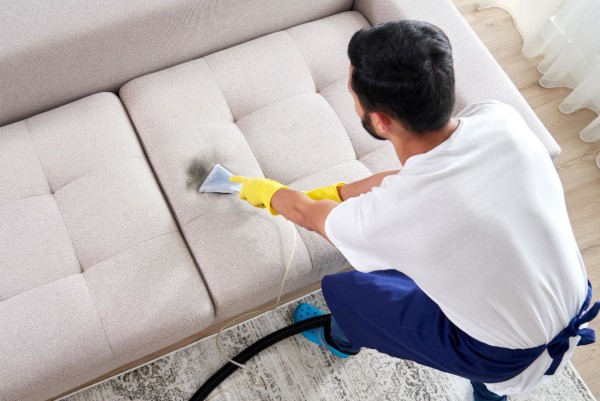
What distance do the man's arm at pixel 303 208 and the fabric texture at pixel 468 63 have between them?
24.0 inches

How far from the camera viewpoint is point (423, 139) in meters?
1.09

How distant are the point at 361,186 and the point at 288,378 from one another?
2.31ft

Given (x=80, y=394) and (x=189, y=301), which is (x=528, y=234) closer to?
(x=189, y=301)

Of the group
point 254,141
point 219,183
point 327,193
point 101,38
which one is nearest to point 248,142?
point 254,141

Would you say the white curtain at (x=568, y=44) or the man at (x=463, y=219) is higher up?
the man at (x=463, y=219)

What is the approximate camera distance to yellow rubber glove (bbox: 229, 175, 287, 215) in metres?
1.37

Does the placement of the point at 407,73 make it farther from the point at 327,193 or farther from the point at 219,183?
the point at 219,183

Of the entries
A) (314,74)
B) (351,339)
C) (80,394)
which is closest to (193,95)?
(314,74)

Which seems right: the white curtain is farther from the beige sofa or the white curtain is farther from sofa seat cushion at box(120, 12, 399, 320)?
sofa seat cushion at box(120, 12, 399, 320)

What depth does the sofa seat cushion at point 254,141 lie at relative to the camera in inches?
55.9

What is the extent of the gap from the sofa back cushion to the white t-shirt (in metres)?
0.87

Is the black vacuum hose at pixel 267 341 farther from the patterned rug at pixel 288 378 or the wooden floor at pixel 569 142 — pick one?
the wooden floor at pixel 569 142

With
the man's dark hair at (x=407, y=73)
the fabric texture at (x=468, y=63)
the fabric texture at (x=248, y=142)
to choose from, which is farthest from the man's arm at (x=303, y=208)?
the fabric texture at (x=468, y=63)

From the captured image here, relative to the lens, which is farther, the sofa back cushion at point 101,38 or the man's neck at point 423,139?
the sofa back cushion at point 101,38
